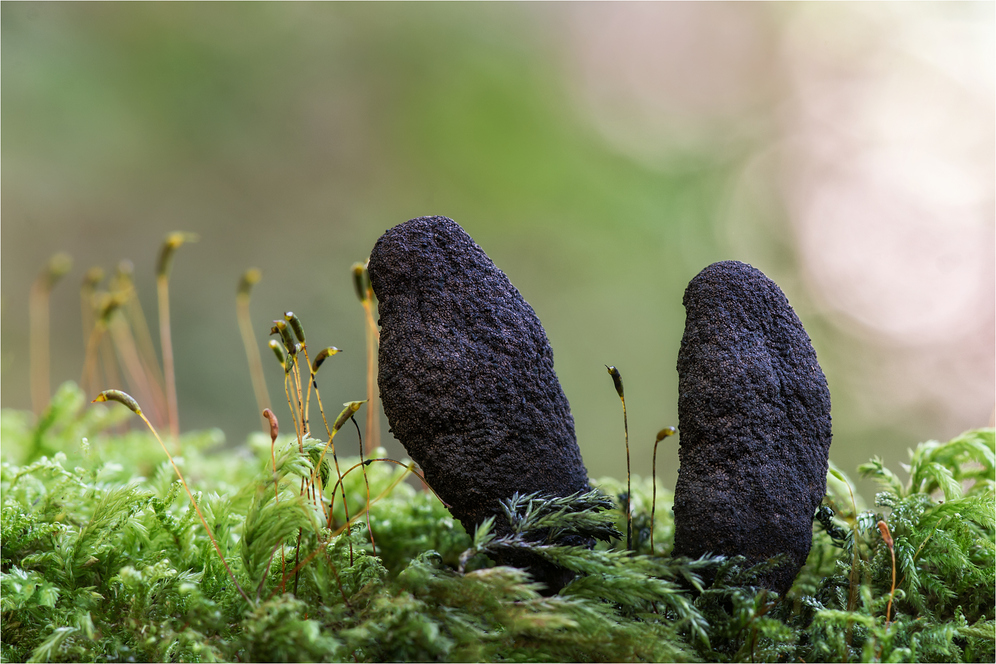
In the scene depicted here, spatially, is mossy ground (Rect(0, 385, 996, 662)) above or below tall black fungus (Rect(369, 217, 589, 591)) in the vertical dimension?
below

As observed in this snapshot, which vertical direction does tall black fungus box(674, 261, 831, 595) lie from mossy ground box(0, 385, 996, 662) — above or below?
above

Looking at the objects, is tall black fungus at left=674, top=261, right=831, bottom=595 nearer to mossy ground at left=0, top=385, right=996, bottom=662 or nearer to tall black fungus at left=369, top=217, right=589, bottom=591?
mossy ground at left=0, top=385, right=996, bottom=662

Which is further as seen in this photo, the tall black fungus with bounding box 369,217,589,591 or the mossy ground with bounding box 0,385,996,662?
the tall black fungus with bounding box 369,217,589,591

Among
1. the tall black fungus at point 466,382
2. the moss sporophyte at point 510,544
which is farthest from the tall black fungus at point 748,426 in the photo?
the tall black fungus at point 466,382

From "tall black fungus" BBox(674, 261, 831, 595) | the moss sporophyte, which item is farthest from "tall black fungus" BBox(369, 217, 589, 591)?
"tall black fungus" BBox(674, 261, 831, 595)

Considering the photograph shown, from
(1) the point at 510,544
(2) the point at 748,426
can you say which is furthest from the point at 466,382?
(2) the point at 748,426
